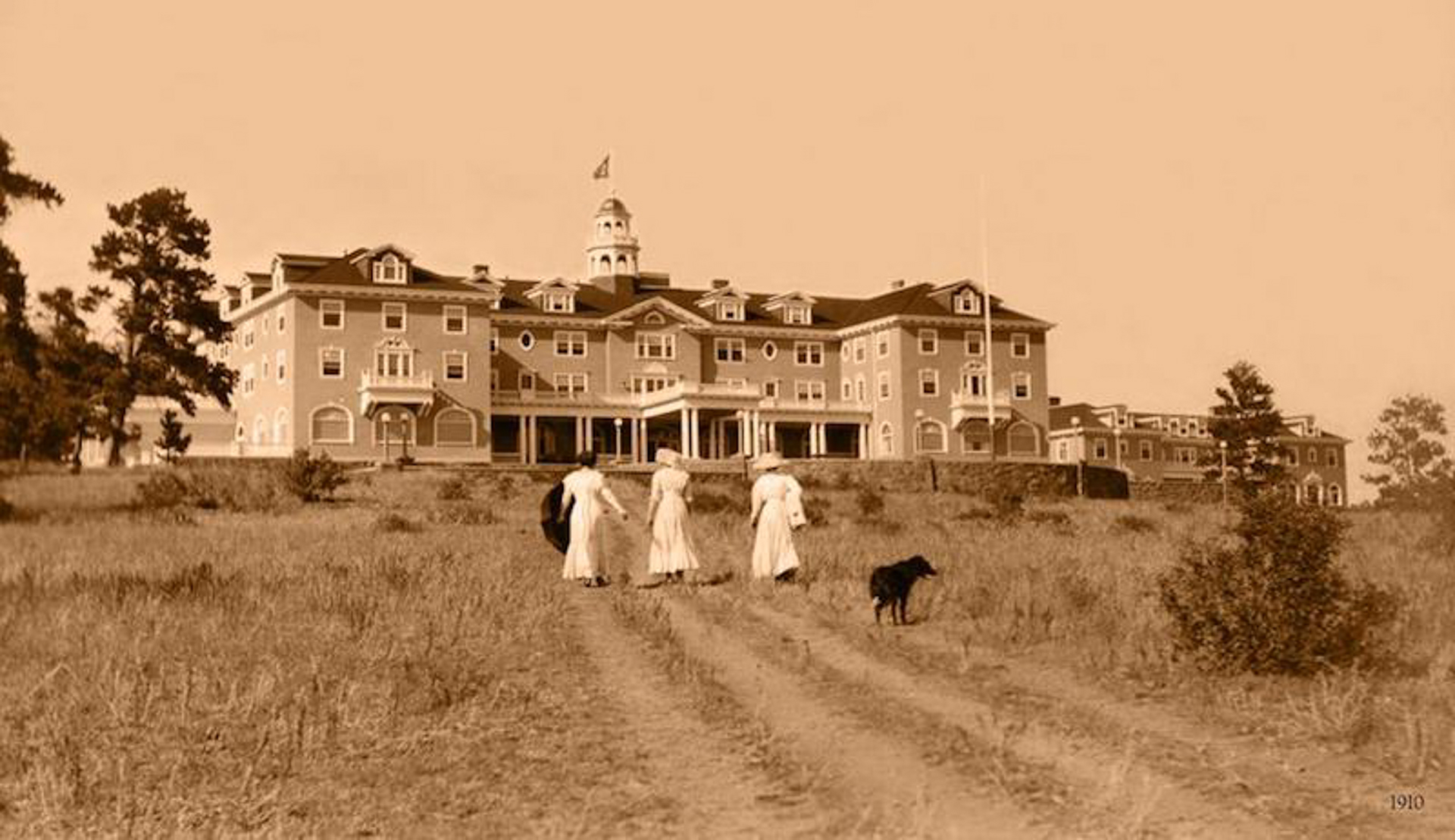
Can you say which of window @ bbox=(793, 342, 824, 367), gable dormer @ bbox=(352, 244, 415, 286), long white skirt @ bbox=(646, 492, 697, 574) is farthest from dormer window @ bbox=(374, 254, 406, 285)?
long white skirt @ bbox=(646, 492, 697, 574)

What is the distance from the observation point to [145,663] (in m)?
11.2

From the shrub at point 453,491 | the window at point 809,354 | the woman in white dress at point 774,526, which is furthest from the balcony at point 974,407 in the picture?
the woman in white dress at point 774,526

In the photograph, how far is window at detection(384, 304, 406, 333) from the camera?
197ft

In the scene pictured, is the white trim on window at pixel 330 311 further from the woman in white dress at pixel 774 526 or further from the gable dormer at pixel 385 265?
the woman in white dress at pixel 774 526

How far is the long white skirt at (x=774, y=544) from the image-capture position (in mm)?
17594

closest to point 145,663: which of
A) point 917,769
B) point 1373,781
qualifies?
point 917,769

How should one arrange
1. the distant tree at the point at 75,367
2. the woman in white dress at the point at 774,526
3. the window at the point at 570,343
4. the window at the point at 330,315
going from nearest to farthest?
the woman in white dress at the point at 774,526 < the distant tree at the point at 75,367 < the window at the point at 330,315 < the window at the point at 570,343

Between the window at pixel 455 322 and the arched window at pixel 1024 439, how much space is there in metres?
26.0

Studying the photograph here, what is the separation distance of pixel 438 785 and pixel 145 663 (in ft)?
14.6

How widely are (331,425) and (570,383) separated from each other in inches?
475

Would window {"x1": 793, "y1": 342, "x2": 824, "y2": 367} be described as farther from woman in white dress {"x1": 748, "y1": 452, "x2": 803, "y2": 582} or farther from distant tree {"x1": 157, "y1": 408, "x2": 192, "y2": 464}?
woman in white dress {"x1": 748, "y1": 452, "x2": 803, "y2": 582}

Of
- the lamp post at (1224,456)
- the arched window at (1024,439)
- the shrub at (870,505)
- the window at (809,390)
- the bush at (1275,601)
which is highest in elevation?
the window at (809,390)

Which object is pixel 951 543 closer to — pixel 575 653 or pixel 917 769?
pixel 575 653

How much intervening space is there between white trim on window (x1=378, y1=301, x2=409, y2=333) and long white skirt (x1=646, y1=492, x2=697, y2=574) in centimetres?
4422
